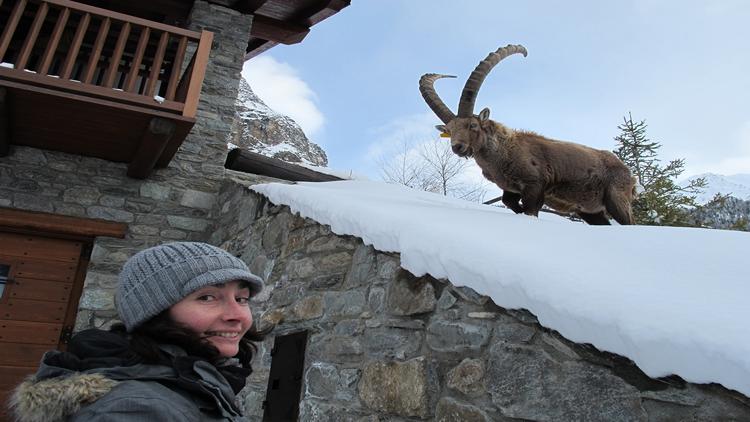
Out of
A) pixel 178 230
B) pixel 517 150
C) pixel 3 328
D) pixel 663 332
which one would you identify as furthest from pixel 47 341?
pixel 663 332

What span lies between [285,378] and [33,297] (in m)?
3.54

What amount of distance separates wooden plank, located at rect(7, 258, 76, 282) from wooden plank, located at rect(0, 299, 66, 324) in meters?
0.25

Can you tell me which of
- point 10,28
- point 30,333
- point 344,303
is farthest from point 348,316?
point 10,28

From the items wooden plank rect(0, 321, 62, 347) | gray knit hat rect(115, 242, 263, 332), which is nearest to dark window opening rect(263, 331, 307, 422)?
gray knit hat rect(115, 242, 263, 332)

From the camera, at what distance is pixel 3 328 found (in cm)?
514

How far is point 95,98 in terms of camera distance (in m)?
4.65

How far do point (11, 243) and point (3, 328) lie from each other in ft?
2.85

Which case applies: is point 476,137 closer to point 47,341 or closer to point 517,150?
point 517,150

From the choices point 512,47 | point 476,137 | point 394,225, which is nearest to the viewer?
point 394,225

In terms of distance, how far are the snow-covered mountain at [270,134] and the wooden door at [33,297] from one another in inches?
940

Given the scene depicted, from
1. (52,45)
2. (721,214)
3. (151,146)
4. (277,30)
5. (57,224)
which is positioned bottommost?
(57,224)

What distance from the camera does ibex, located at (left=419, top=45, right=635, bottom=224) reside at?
11.9ft

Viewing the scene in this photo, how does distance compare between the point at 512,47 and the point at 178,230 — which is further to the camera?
the point at 178,230

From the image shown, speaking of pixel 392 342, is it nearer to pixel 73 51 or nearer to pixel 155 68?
pixel 155 68
